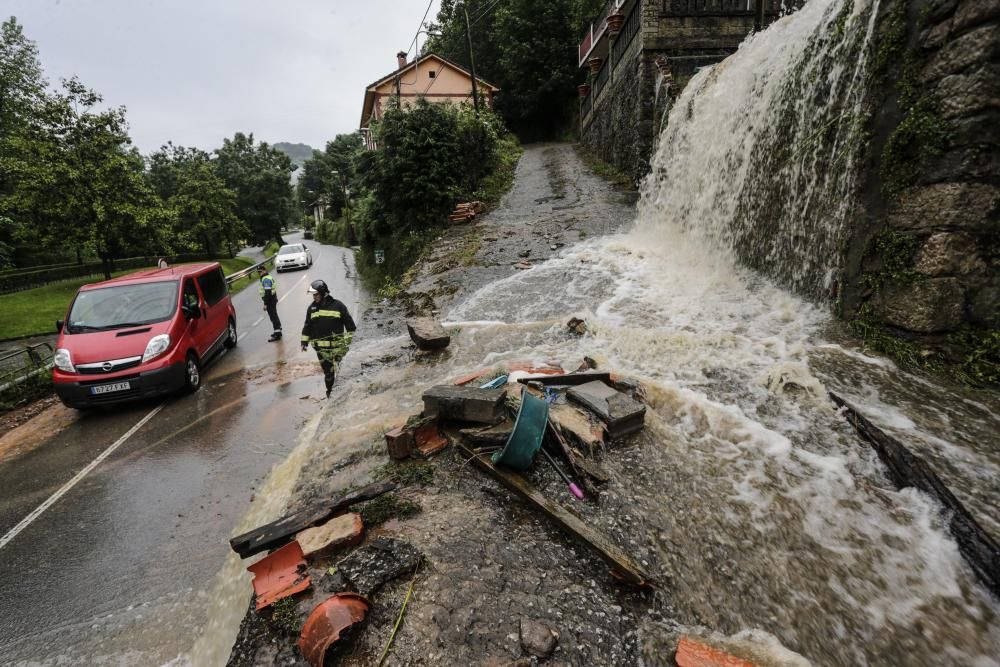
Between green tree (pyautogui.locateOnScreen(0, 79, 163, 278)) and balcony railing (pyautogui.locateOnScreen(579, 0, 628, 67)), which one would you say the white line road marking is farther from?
balcony railing (pyautogui.locateOnScreen(579, 0, 628, 67))

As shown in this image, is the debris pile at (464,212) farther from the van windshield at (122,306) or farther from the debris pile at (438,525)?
the debris pile at (438,525)

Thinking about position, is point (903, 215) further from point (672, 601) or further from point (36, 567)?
point (36, 567)

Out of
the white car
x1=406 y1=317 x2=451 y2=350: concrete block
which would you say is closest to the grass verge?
x1=406 y1=317 x2=451 y2=350: concrete block

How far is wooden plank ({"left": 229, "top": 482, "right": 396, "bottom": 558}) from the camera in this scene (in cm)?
285

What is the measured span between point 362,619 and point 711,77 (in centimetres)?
1195

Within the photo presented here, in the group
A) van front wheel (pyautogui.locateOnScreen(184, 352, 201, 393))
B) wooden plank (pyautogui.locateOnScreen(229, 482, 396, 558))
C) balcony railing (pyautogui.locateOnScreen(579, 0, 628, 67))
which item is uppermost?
balcony railing (pyautogui.locateOnScreen(579, 0, 628, 67))

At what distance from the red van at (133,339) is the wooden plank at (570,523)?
7.25m

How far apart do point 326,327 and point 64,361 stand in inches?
188

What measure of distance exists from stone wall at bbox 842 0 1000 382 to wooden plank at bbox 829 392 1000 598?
1.66 meters

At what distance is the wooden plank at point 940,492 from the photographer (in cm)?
236

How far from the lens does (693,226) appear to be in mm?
8922

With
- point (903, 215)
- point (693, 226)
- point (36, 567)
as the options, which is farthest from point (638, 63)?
point (36, 567)

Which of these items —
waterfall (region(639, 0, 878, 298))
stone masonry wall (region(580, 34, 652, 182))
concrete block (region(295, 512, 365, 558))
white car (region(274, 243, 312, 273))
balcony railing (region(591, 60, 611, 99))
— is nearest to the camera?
concrete block (region(295, 512, 365, 558))

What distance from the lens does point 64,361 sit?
7543mm
